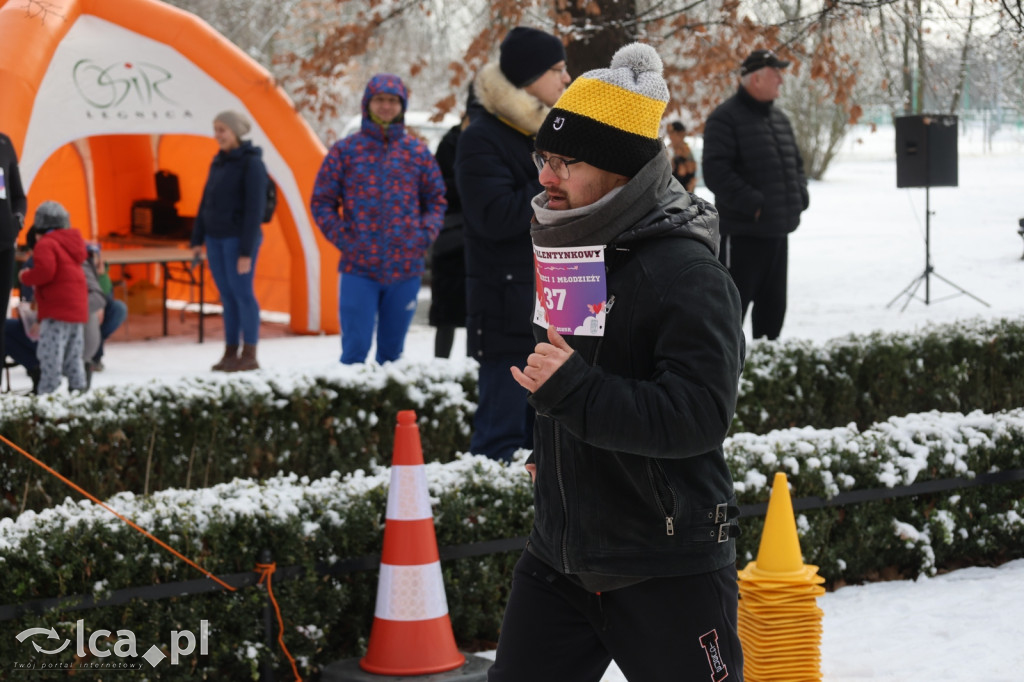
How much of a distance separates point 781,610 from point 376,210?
4.50 m

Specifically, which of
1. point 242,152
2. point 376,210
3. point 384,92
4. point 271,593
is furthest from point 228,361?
point 271,593

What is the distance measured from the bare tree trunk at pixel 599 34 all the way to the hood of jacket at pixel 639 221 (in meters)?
6.49

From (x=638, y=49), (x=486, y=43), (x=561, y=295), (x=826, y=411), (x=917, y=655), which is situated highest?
(x=486, y=43)

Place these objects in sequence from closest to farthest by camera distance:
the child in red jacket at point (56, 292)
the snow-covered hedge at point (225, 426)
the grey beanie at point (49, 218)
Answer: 1. the snow-covered hedge at point (225, 426)
2. the child in red jacket at point (56, 292)
3. the grey beanie at point (49, 218)

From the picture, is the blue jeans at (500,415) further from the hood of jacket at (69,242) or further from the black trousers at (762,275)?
the hood of jacket at (69,242)

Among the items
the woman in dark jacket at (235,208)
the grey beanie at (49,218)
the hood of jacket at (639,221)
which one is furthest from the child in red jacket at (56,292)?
the hood of jacket at (639,221)

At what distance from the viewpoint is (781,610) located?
402 centimetres

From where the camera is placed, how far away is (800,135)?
32.0 meters

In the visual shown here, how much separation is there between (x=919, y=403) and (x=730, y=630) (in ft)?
18.7

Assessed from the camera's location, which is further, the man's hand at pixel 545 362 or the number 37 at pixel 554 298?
the number 37 at pixel 554 298

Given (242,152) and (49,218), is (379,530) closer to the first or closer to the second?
(49,218)

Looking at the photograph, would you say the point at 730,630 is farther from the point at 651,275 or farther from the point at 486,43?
the point at 486,43

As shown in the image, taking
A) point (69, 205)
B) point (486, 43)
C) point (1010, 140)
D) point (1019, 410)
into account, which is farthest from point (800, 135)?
point (1019, 410)

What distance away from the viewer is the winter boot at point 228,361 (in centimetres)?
1055
